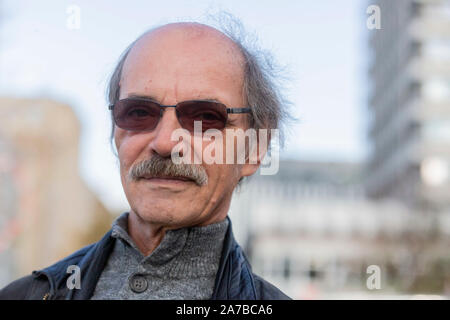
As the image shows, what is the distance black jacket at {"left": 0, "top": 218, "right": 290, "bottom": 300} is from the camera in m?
1.51

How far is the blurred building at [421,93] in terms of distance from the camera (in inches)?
1537

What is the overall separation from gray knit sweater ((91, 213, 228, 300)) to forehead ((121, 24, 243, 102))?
348mm

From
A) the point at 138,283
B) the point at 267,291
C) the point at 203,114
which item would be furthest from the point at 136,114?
the point at 267,291

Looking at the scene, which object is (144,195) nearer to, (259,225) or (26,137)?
(26,137)

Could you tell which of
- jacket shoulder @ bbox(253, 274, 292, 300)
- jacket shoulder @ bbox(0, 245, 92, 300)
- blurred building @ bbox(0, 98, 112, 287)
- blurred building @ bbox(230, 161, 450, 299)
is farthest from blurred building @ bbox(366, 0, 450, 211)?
jacket shoulder @ bbox(0, 245, 92, 300)

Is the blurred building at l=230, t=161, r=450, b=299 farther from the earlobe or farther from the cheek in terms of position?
the cheek

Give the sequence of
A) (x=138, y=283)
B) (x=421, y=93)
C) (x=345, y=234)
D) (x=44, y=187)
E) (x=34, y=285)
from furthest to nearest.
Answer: (x=421, y=93) → (x=345, y=234) → (x=44, y=187) → (x=34, y=285) → (x=138, y=283)

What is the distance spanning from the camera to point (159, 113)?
1.39m

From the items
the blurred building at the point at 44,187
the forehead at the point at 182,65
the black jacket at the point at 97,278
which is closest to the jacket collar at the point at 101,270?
the black jacket at the point at 97,278

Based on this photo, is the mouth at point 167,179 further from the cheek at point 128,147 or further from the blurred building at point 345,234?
the blurred building at point 345,234

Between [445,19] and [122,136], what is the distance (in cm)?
3960

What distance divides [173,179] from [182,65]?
26 centimetres

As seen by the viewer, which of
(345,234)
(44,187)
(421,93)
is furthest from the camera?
(421,93)

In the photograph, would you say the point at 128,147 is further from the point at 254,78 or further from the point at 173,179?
the point at 254,78
